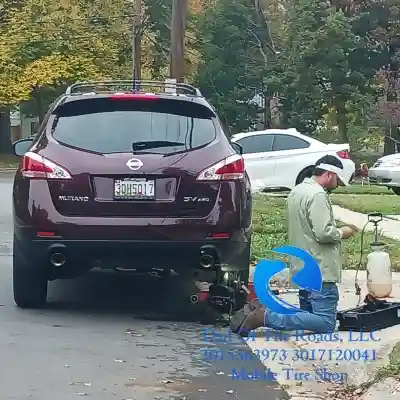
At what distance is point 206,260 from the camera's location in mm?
7777

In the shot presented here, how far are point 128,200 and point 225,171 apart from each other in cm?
80

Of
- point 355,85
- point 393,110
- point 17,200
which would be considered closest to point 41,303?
point 17,200

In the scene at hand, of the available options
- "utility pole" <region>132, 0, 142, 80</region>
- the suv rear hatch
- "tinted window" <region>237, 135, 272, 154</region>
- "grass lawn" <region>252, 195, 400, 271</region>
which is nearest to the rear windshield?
the suv rear hatch

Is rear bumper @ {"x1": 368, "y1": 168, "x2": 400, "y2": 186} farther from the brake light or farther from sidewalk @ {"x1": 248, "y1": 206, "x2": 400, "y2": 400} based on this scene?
sidewalk @ {"x1": 248, "y1": 206, "x2": 400, "y2": 400}

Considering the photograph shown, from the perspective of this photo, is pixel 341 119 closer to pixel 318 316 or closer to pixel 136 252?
pixel 136 252

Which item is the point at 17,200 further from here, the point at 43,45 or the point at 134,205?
the point at 43,45

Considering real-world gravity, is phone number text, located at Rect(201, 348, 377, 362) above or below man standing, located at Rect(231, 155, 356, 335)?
below

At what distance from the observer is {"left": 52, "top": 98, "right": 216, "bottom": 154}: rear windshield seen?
789 centimetres

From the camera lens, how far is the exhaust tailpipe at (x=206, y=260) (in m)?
7.74

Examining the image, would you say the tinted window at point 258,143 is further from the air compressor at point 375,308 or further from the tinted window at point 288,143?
the air compressor at point 375,308

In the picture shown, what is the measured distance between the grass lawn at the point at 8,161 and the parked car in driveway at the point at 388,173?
20828mm

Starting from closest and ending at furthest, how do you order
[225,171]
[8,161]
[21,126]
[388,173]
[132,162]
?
[132,162] < [225,171] < [388,173] < [8,161] < [21,126]

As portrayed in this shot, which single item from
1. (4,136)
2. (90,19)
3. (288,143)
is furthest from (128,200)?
(4,136)

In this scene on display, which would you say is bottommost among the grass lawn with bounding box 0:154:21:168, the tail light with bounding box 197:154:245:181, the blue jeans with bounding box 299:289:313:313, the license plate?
the grass lawn with bounding box 0:154:21:168
